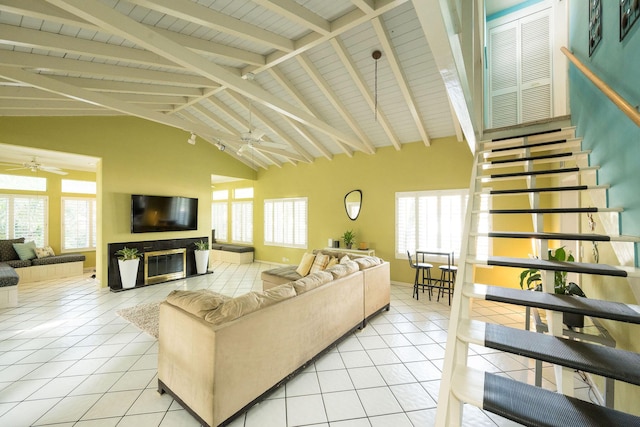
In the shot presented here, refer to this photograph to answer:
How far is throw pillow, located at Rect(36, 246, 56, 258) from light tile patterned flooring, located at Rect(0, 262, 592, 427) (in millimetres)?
2537

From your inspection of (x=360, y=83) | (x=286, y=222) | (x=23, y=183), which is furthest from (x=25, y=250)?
(x=360, y=83)

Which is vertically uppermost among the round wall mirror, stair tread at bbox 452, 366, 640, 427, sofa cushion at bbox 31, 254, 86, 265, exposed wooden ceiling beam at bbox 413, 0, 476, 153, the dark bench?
exposed wooden ceiling beam at bbox 413, 0, 476, 153

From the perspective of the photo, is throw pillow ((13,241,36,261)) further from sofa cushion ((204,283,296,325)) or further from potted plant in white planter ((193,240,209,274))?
sofa cushion ((204,283,296,325))

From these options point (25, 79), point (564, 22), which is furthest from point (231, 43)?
point (564, 22)

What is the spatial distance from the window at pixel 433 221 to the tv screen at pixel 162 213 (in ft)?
17.8

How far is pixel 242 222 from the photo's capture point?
9.48 meters

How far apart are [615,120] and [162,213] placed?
7615 mm

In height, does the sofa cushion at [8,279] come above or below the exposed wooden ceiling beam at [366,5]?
below

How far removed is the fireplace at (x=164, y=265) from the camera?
20.3 feet

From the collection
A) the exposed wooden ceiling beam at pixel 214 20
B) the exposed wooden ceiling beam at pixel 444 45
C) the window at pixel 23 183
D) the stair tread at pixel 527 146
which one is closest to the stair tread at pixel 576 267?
the exposed wooden ceiling beam at pixel 444 45

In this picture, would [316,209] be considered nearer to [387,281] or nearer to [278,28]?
[387,281]

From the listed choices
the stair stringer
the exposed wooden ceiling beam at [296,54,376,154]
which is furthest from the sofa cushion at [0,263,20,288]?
the stair stringer

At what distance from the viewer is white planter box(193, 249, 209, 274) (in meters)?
7.03

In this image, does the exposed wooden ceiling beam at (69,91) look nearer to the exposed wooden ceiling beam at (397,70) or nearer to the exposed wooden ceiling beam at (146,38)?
the exposed wooden ceiling beam at (146,38)
